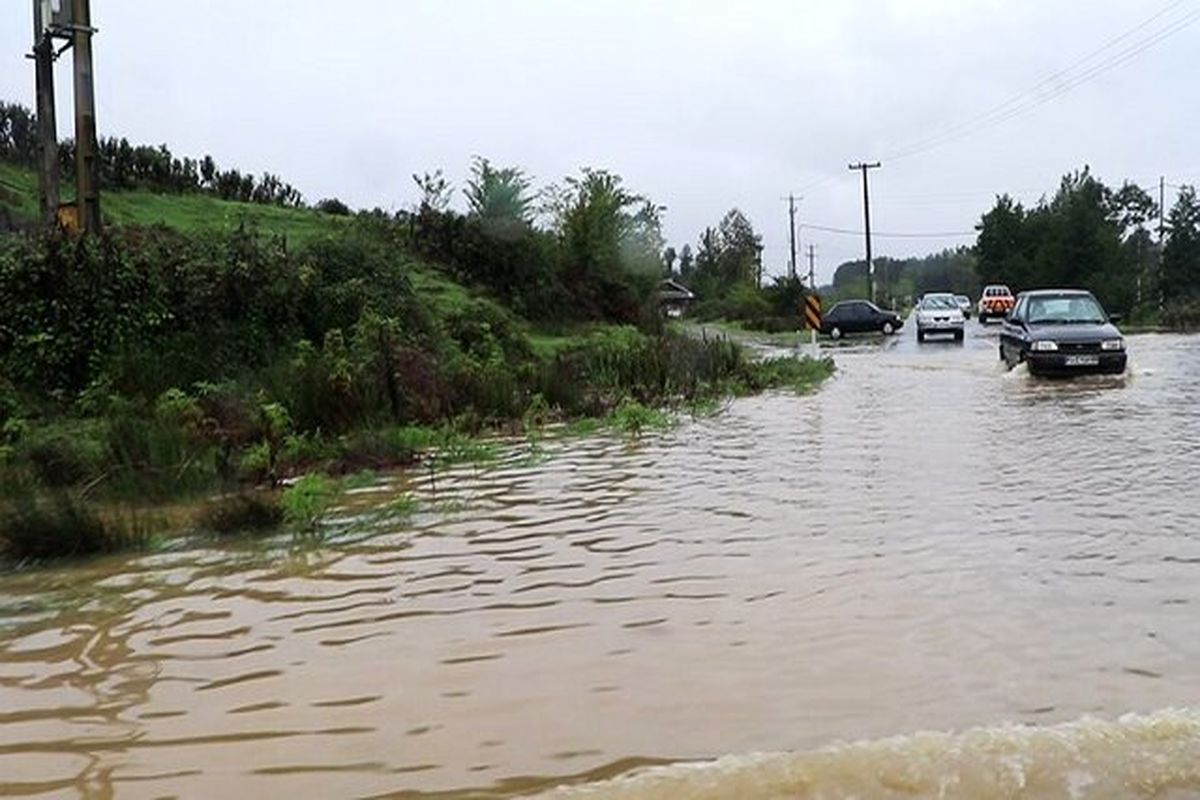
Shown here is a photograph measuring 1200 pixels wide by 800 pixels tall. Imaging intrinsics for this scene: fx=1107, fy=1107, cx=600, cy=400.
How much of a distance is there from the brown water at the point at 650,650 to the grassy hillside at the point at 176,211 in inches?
581

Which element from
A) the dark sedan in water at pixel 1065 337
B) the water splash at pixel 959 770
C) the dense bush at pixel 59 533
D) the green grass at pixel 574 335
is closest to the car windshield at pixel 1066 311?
the dark sedan in water at pixel 1065 337

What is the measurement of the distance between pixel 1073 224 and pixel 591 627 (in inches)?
2383

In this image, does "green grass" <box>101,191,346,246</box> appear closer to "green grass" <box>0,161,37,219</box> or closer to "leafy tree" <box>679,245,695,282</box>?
"green grass" <box>0,161,37,219</box>

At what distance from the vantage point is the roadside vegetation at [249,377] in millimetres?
8086

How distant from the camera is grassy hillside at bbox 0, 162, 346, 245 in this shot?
68.3ft

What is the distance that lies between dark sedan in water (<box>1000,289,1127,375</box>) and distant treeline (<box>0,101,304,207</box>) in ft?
63.9

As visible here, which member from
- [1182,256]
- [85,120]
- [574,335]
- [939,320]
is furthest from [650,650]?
[1182,256]

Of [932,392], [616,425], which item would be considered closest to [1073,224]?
[932,392]

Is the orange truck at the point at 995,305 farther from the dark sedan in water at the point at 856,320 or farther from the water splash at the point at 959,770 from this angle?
the water splash at the point at 959,770

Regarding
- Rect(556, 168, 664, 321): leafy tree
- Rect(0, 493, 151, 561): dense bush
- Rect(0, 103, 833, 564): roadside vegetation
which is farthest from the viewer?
Rect(556, 168, 664, 321): leafy tree

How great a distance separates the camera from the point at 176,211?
24344 mm

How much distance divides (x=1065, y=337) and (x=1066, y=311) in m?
1.42

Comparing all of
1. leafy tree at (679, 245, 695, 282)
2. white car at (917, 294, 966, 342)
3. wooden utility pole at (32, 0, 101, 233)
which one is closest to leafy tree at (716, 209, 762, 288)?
leafy tree at (679, 245, 695, 282)

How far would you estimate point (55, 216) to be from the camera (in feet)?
46.9
